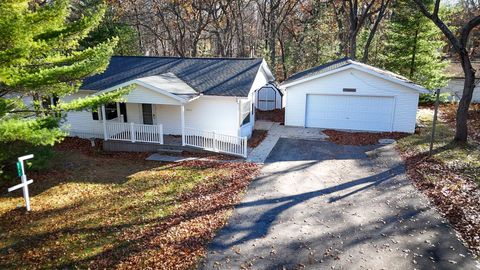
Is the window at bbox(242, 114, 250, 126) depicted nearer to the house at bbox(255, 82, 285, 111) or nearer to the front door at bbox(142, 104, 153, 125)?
the front door at bbox(142, 104, 153, 125)

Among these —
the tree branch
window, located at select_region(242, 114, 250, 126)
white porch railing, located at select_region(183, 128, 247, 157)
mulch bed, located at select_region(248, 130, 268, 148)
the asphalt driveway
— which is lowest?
mulch bed, located at select_region(248, 130, 268, 148)

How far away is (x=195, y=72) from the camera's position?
18578 mm

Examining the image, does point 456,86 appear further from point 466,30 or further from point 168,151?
point 168,151

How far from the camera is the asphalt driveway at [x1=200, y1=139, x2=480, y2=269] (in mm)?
7062

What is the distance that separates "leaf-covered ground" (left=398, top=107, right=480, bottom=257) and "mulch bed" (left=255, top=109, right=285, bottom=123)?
329 inches

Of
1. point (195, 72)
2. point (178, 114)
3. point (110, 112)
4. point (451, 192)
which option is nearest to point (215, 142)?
point (178, 114)

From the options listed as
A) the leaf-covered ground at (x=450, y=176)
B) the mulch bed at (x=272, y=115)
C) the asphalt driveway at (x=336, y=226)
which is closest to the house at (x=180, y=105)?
the mulch bed at (x=272, y=115)

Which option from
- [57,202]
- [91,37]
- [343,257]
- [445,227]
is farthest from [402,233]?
[91,37]

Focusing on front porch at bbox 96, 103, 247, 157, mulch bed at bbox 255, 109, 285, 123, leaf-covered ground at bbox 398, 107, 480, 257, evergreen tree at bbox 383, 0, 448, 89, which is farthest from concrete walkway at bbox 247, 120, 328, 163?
evergreen tree at bbox 383, 0, 448, 89

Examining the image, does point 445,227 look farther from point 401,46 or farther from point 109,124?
point 401,46

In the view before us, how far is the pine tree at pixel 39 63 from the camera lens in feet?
25.1

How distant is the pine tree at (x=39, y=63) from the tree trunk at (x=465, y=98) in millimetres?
14830

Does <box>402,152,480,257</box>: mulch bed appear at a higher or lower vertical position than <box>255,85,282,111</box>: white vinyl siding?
lower

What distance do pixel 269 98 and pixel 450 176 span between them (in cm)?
1552
